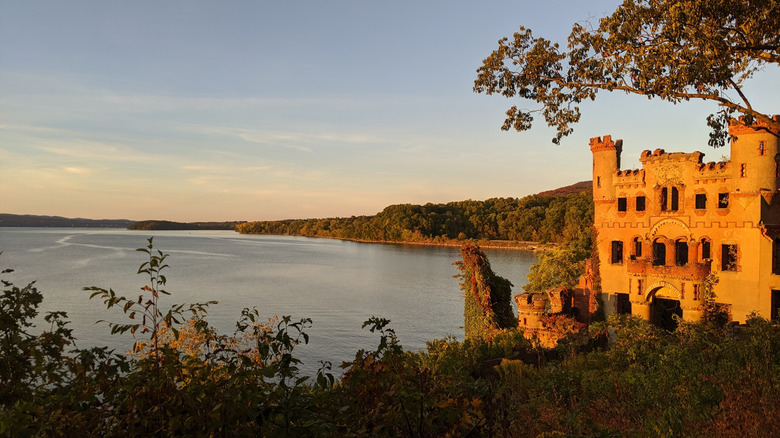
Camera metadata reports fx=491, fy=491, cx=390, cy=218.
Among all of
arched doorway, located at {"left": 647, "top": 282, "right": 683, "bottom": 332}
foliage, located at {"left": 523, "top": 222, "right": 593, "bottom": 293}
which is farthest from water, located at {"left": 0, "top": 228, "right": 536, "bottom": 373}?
arched doorway, located at {"left": 647, "top": 282, "right": 683, "bottom": 332}

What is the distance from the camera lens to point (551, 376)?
1094 cm

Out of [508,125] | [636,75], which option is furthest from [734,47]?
[508,125]

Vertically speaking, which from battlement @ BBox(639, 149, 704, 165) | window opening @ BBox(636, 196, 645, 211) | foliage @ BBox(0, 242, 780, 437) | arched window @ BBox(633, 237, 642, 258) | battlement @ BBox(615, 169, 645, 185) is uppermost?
battlement @ BBox(639, 149, 704, 165)

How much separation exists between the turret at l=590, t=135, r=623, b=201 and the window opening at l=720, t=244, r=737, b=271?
5854 millimetres

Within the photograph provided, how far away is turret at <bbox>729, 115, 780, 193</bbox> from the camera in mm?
22297

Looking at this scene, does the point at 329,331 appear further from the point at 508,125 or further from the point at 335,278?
the point at 335,278

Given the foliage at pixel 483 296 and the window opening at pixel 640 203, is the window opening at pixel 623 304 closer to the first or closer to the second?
the window opening at pixel 640 203

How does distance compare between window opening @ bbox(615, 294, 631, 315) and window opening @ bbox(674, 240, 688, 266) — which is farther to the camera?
window opening @ bbox(615, 294, 631, 315)

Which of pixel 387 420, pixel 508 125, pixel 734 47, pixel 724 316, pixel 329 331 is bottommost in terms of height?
pixel 329 331

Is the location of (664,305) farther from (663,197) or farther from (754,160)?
(754,160)

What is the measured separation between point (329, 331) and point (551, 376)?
114ft

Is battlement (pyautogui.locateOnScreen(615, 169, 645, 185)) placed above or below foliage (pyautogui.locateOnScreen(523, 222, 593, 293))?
above

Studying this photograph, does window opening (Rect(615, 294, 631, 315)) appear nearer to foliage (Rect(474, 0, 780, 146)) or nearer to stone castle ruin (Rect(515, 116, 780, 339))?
stone castle ruin (Rect(515, 116, 780, 339))

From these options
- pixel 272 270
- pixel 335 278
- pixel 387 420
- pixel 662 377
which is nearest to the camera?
pixel 387 420
